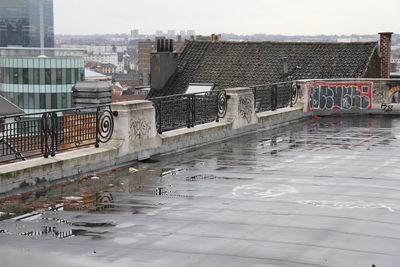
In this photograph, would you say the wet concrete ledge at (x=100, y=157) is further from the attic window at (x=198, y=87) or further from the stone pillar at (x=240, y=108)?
the attic window at (x=198, y=87)

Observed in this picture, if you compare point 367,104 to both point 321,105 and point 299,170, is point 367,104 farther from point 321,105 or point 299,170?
point 299,170

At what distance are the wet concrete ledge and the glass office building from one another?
102043mm

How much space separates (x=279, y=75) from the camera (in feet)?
166

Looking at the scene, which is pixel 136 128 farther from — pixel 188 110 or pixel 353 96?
pixel 353 96

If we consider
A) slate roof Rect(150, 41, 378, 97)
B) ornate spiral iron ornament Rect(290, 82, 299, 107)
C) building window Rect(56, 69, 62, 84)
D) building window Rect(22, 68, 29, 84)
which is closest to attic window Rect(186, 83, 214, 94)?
slate roof Rect(150, 41, 378, 97)

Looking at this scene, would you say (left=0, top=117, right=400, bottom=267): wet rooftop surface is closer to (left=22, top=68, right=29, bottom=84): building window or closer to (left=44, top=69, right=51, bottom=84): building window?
(left=44, top=69, right=51, bottom=84): building window

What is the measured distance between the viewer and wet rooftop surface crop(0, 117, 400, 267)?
8.21 m

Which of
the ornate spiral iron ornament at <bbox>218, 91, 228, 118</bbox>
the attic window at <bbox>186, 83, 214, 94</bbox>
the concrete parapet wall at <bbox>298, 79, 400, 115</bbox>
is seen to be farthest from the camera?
the attic window at <bbox>186, 83, 214, 94</bbox>

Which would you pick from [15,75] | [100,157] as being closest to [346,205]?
[100,157]

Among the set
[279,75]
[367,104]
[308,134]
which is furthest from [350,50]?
[308,134]

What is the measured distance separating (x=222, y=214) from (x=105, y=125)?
5.19 meters

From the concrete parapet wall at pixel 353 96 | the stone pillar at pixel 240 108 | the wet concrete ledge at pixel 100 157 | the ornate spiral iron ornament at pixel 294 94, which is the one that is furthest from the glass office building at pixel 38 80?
the wet concrete ledge at pixel 100 157

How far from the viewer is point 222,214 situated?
10.3m

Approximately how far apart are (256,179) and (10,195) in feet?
14.1
